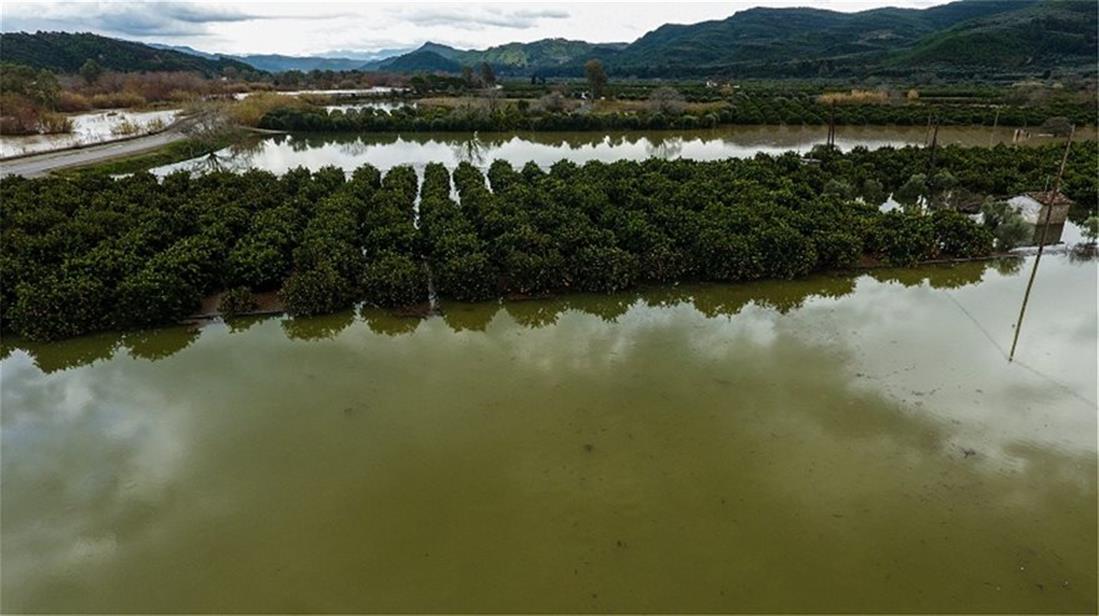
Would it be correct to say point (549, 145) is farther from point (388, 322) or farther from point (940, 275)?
point (388, 322)

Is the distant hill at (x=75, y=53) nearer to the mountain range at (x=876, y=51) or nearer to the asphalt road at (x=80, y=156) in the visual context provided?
the mountain range at (x=876, y=51)

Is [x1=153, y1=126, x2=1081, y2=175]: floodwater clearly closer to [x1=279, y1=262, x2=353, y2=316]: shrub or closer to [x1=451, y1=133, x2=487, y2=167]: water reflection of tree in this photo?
[x1=451, y1=133, x2=487, y2=167]: water reflection of tree

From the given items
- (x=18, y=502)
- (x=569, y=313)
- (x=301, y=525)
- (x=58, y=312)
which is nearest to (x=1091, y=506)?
(x=569, y=313)

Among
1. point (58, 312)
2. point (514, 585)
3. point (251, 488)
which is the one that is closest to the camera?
point (514, 585)

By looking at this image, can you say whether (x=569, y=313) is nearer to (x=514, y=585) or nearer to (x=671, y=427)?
(x=671, y=427)

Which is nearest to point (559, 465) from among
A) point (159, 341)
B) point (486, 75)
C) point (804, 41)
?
point (159, 341)

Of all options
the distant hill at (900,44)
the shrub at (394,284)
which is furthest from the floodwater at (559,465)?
the distant hill at (900,44)
